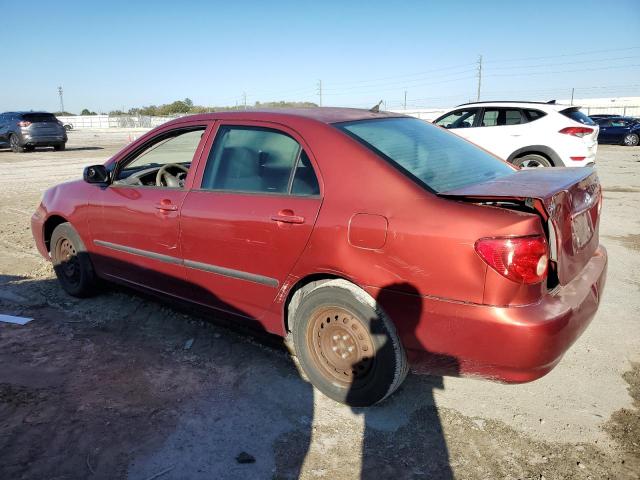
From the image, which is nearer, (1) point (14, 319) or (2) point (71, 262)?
(1) point (14, 319)

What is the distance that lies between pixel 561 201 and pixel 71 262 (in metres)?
4.00

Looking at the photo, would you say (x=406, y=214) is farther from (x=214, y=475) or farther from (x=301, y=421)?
(x=214, y=475)

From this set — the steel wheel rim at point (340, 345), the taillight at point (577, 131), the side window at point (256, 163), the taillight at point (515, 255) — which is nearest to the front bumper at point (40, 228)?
the side window at point (256, 163)

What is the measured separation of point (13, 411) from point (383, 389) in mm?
2056

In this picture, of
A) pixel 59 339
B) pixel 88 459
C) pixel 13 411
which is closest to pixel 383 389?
pixel 88 459

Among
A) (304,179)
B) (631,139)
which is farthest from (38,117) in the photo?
(631,139)

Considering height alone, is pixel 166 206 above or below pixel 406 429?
above

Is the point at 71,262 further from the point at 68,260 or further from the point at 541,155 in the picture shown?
the point at 541,155

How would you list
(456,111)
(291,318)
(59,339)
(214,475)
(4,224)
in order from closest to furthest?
(214,475) < (291,318) < (59,339) < (4,224) < (456,111)

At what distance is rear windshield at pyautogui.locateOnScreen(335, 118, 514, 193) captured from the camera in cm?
279

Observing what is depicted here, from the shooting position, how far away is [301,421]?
2.72 m

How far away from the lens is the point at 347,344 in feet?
9.21

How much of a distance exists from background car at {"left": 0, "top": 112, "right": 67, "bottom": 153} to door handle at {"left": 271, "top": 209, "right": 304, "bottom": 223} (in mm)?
20935

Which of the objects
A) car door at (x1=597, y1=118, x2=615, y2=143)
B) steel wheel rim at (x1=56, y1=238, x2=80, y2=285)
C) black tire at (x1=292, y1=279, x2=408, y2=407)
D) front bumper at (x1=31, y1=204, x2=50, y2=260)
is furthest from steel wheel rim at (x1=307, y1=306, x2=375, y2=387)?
car door at (x1=597, y1=118, x2=615, y2=143)
